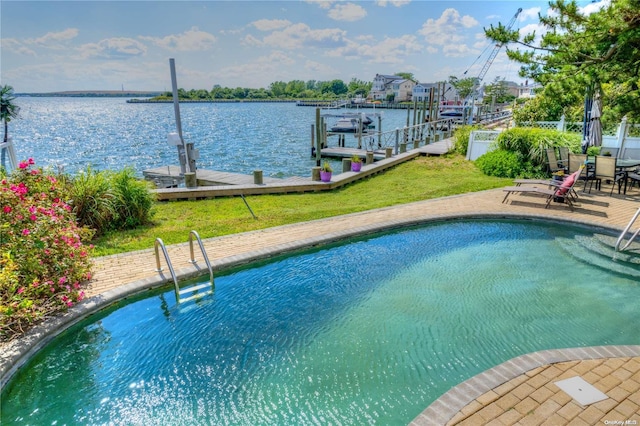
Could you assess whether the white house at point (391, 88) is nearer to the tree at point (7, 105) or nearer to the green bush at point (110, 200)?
the tree at point (7, 105)

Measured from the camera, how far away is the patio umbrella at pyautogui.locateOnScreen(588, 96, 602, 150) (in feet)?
37.0

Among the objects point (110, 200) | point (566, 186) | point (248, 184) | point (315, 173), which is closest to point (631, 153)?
point (566, 186)

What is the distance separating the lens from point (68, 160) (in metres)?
28.5

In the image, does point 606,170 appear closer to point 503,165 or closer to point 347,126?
point 503,165

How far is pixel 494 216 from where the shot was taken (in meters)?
7.92

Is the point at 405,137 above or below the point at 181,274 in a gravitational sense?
above

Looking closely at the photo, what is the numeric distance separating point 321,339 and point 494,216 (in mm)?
5536

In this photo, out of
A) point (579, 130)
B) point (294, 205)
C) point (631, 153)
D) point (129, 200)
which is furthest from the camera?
point (579, 130)

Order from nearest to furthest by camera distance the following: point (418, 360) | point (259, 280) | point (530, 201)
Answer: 1. point (418, 360)
2. point (259, 280)
3. point (530, 201)

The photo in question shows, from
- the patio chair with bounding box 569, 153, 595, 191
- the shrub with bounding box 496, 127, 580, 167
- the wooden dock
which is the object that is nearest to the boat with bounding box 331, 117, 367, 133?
the wooden dock

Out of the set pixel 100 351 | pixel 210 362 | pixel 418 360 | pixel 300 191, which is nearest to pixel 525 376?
pixel 418 360

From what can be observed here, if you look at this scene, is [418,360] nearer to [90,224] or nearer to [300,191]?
[90,224]

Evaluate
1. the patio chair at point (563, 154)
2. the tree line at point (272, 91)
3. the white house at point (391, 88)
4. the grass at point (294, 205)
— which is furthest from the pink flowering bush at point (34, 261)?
the tree line at point (272, 91)

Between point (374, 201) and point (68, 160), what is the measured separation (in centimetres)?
2830
